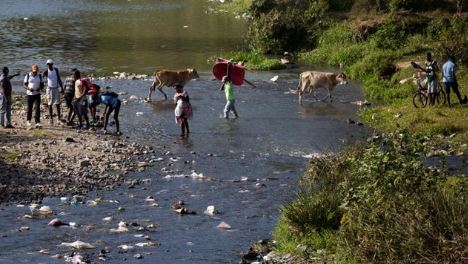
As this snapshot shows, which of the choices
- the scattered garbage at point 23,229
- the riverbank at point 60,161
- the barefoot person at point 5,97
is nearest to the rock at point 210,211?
the riverbank at point 60,161

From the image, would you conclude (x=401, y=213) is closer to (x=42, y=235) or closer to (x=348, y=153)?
(x=348, y=153)

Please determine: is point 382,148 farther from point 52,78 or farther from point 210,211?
point 52,78

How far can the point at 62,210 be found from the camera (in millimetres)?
16750

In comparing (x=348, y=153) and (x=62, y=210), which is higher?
(x=348, y=153)

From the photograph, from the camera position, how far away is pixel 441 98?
26484 mm

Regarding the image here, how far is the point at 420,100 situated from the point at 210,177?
31.7ft

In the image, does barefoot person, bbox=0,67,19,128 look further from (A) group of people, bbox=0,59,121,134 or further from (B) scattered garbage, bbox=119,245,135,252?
(B) scattered garbage, bbox=119,245,135,252

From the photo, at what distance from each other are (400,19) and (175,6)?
32199 mm

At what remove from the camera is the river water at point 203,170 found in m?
14.9

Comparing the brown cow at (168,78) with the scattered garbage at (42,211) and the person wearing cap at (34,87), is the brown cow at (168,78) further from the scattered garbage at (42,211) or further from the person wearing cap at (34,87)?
the scattered garbage at (42,211)

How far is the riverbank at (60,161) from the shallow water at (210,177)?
0.59 meters

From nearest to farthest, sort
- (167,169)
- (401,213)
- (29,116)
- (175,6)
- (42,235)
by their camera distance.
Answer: (401,213), (42,235), (167,169), (29,116), (175,6)

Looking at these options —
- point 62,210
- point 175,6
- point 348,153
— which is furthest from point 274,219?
point 175,6

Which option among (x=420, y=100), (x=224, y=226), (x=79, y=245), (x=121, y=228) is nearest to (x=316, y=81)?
(x=420, y=100)
